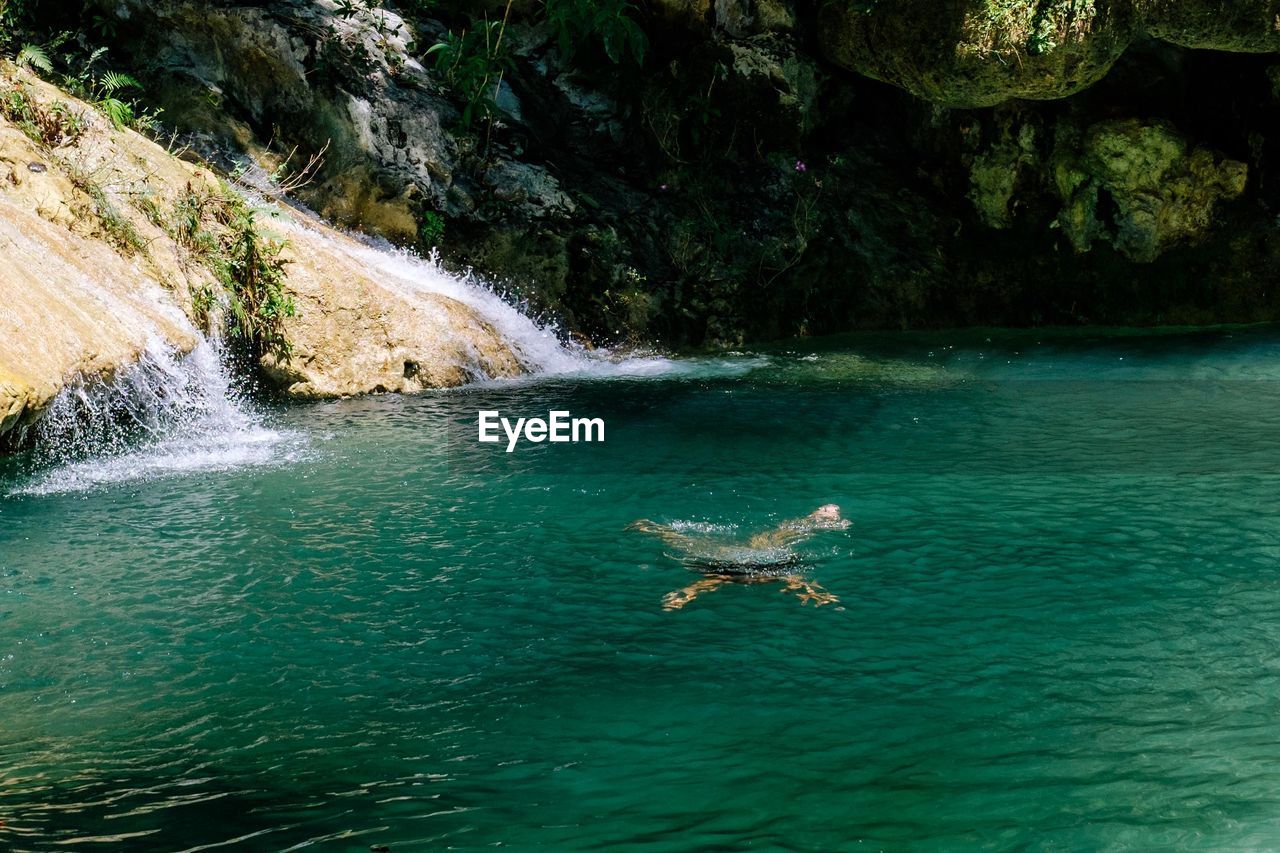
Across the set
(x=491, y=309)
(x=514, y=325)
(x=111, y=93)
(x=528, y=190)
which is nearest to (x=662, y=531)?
(x=514, y=325)

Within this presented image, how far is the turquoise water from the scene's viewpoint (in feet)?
16.4

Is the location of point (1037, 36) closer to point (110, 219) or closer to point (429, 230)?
point (429, 230)

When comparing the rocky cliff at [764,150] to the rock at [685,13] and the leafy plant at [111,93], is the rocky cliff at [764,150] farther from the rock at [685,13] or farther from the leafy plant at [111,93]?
the leafy plant at [111,93]

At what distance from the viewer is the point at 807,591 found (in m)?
7.61

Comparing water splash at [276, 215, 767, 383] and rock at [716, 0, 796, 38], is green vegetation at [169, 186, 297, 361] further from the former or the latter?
rock at [716, 0, 796, 38]

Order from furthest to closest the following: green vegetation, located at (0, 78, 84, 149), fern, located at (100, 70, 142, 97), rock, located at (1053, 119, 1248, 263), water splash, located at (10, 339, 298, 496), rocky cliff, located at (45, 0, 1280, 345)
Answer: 1. rock, located at (1053, 119, 1248, 263)
2. rocky cliff, located at (45, 0, 1280, 345)
3. fern, located at (100, 70, 142, 97)
4. green vegetation, located at (0, 78, 84, 149)
5. water splash, located at (10, 339, 298, 496)

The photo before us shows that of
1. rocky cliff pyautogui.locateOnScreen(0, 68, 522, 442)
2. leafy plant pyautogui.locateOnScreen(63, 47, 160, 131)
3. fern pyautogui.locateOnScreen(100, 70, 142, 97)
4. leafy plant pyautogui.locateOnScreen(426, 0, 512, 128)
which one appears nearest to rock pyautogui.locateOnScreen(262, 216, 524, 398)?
rocky cliff pyautogui.locateOnScreen(0, 68, 522, 442)

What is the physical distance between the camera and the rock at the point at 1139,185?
62.0 feet

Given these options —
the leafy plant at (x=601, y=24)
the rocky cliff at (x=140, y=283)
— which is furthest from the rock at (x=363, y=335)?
the leafy plant at (x=601, y=24)

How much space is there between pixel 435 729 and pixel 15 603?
3450mm

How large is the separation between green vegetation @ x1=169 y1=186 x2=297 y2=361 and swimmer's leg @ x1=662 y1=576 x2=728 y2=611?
8232 millimetres

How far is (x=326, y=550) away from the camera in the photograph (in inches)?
337

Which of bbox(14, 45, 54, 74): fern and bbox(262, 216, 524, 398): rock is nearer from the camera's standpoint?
bbox(262, 216, 524, 398): rock

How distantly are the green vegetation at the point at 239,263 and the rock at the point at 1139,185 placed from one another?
12.6 meters
